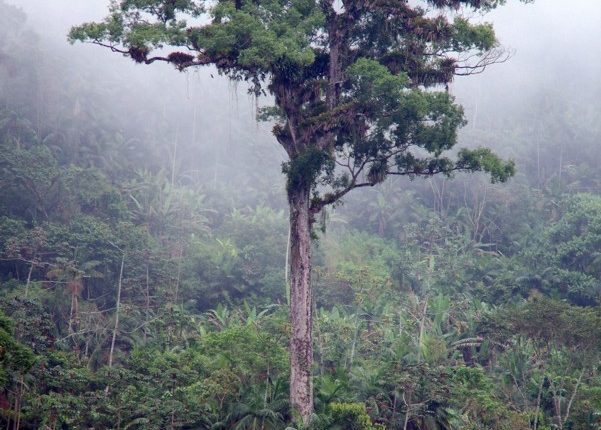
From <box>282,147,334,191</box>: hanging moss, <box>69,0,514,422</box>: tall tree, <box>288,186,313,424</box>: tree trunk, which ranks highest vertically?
<box>69,0,514,422</box>: tall tree

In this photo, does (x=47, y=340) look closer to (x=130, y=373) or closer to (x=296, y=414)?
(x=130, y=373)

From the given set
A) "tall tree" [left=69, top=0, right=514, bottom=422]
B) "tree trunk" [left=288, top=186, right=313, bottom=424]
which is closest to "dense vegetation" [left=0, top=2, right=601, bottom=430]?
"tree trunk" [left=288, top=186, right=313, bottom=424]

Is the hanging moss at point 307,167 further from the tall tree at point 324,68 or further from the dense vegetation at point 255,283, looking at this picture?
the dense vegetation at point 255,283

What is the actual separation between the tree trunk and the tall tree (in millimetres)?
20

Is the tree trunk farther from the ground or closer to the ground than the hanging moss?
closer to the ground

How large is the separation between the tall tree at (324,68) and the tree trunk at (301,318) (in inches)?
0.8

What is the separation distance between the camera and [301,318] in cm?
1695

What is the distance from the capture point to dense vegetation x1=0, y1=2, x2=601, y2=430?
60.0ft

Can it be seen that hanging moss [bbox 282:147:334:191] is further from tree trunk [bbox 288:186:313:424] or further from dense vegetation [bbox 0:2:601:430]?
dense vegetation [bbox 0:2:601:430]

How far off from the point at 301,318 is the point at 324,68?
17.8 feet

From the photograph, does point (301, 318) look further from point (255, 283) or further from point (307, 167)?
point (255, 283)

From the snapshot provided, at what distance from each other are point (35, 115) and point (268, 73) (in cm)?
3204

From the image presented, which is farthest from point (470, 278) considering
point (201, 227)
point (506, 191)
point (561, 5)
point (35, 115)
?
point (561, 5)

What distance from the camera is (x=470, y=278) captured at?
122 feet
